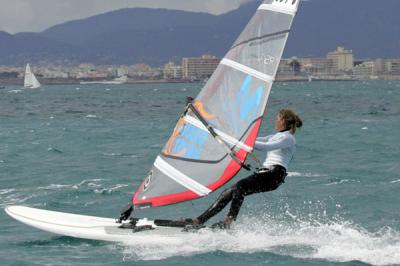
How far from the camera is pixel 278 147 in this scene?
32.5ft

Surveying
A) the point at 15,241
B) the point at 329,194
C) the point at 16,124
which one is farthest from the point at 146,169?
the point at 16,124

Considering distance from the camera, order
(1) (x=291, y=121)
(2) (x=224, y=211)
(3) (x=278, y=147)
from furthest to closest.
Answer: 1. (2) (x=224, y=211)
2. (1) (x=291, y=121)
3. (3) (x=278, y=147)

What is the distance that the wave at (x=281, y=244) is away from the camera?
1002 cm

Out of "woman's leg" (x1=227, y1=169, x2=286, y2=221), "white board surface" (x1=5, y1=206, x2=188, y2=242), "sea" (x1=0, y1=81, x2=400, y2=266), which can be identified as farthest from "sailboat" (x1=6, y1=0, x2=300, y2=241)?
"sea" (x1=0, y1=81, x2=400, y2=266)

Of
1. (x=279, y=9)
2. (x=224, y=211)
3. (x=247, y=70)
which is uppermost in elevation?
(x=279, y=9)

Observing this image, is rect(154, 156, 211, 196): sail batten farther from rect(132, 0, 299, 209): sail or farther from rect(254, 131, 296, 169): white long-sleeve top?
rect(254, 131, 296, 169): white long-sleeve top

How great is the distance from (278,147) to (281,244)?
1.41 meters

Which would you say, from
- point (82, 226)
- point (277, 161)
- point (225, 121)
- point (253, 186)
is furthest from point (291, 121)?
point (82, 226)

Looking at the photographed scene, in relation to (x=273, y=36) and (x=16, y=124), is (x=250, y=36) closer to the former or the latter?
(x=273, y=36)

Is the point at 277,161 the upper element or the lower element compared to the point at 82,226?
upper

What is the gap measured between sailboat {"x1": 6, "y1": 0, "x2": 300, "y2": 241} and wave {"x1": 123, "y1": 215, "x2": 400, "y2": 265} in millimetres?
281

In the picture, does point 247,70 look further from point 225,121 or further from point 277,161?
point 277,161

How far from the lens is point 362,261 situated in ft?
32.0

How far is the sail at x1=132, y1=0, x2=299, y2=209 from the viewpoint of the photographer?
9984mm
